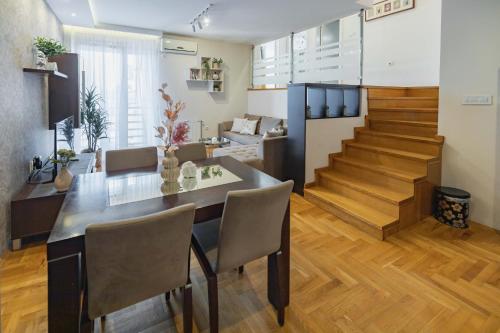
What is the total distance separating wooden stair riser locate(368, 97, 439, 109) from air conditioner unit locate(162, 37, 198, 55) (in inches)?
156

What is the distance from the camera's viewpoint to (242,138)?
230 inches

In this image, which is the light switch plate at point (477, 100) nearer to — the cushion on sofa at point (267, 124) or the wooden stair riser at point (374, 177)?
the wooden stair riser at point (374, 177)

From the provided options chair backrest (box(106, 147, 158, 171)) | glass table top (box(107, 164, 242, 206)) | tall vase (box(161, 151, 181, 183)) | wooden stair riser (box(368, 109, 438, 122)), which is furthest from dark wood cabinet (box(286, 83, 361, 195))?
tall vase (box(161, 151, 181, 183))

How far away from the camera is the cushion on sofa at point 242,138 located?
18.1ft

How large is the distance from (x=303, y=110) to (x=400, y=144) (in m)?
1.31

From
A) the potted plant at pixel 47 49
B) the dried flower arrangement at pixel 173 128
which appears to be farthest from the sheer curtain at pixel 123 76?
the dried flower arrangement at pixel 173 128

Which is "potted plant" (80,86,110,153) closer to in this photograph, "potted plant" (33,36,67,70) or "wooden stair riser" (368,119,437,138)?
"potted plant" (33,36,67,70)

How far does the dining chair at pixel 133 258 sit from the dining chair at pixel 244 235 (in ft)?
0.65

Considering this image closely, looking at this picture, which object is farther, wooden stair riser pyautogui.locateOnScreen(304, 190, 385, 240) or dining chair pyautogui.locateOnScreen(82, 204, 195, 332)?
wooden stair riser pyautogui.locateOnScreen(304, 190, 385, 240)

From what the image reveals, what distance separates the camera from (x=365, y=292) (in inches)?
76.4

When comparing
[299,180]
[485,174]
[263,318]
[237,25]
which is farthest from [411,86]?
[263,318]

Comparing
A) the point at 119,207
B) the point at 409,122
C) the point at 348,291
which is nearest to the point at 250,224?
the point at 119,207

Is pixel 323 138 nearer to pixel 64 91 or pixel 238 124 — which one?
pixel 238 124

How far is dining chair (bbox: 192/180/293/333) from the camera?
1358mm
